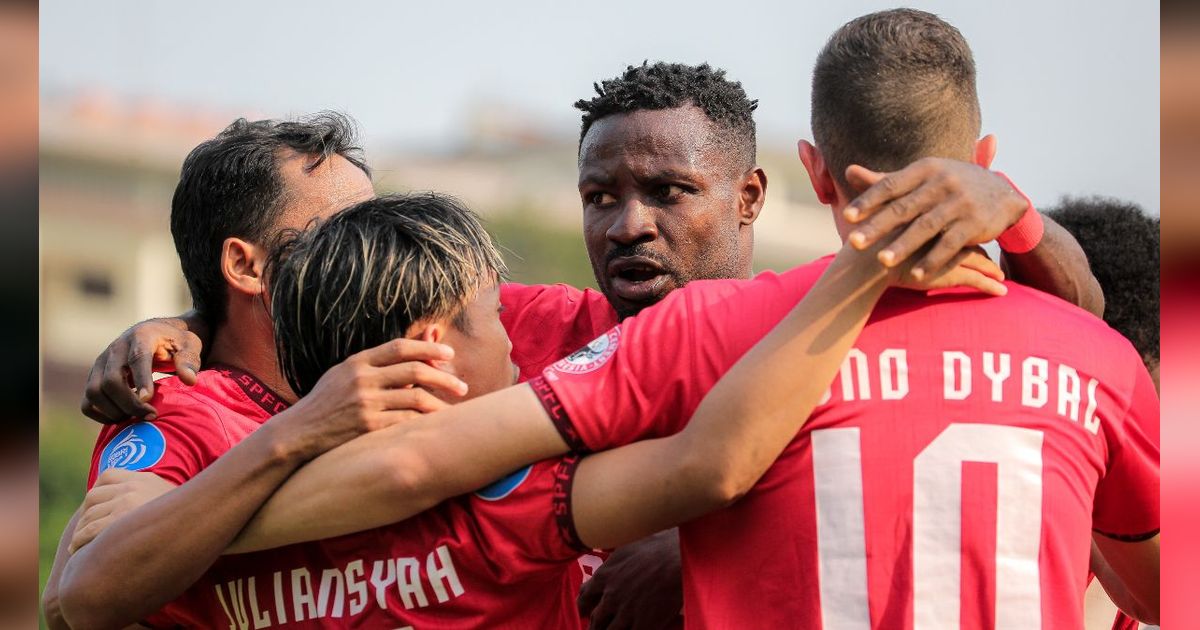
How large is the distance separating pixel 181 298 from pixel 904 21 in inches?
2469

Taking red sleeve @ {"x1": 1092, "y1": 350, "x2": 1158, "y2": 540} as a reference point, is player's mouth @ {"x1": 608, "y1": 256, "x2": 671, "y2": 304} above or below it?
above

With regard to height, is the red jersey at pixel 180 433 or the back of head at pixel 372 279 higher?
the back of head at pixel 372 279

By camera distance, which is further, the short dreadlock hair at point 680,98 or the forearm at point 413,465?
the short dreadlock hair at point 680,98

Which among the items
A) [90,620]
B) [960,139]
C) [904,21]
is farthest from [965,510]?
[90,620]

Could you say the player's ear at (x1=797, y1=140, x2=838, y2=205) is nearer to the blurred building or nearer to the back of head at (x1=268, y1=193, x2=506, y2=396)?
the back of head at (x1=268, y1=193, x2=506, y2=396)

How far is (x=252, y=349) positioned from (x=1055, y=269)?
2.16 meters

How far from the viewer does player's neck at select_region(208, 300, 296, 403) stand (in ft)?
12.2

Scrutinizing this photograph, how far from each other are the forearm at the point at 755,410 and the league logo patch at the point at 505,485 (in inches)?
7.6

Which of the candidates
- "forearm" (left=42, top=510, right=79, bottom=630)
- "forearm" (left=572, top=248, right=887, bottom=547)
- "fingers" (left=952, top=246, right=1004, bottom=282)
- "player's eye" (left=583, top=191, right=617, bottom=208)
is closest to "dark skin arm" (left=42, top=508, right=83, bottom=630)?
"forearm" (left=42, top=510, right=79, bottom=630)

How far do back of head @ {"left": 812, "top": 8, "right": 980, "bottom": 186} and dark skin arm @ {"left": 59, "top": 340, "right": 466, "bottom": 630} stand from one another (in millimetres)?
886

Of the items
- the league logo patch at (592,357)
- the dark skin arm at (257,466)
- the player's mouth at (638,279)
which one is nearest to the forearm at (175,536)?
the dark skin arm at (257,466)

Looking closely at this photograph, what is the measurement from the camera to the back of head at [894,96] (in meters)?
2.54

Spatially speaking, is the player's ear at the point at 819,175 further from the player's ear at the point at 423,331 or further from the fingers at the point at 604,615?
the fingers at the point at 604,615

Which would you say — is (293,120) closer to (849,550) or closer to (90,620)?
(90,620)
